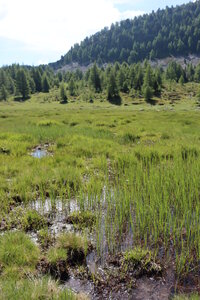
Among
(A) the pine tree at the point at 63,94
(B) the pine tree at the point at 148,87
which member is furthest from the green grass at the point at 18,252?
(A) the pine tree at the point at 63,94

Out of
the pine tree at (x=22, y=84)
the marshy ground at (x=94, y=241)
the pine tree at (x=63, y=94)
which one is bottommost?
the marshy ground at (x=94, y=241)

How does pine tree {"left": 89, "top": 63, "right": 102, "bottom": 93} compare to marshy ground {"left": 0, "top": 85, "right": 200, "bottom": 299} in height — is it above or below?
above

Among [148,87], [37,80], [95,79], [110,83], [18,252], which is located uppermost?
[37,80]

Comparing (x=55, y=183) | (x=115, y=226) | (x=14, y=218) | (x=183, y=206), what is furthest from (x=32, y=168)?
(x=183, y=206)

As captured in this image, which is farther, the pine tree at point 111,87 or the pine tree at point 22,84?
the pine tree at point 22,84

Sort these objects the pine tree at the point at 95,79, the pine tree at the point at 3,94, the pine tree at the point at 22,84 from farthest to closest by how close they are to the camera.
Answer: the pine tree at the point at 22,84 → the pine tree at the point at 95,79 → the pine tree at the point at 3,94

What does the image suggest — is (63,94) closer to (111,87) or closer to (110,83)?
(110,83)

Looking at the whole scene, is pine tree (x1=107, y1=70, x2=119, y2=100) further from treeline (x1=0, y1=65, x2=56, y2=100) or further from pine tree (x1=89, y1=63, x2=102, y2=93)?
treeline (x1=0, y1=65, x2=56, y2=100)

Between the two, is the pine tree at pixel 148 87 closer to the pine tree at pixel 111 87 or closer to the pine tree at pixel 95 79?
the pine tree at pixel 111 87

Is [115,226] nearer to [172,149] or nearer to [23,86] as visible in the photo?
[172,149]

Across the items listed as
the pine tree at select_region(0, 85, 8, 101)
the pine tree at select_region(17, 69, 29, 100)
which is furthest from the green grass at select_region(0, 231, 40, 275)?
the pine tree at select_region(17, 69, 29, 100)

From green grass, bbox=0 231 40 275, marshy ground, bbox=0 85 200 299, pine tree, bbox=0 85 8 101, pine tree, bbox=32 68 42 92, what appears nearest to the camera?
marshy ground, bbox=0 85 200 299

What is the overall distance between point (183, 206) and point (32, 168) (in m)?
6.60

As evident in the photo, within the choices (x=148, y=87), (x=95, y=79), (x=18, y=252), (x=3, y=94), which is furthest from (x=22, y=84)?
(x=18, y=252)
